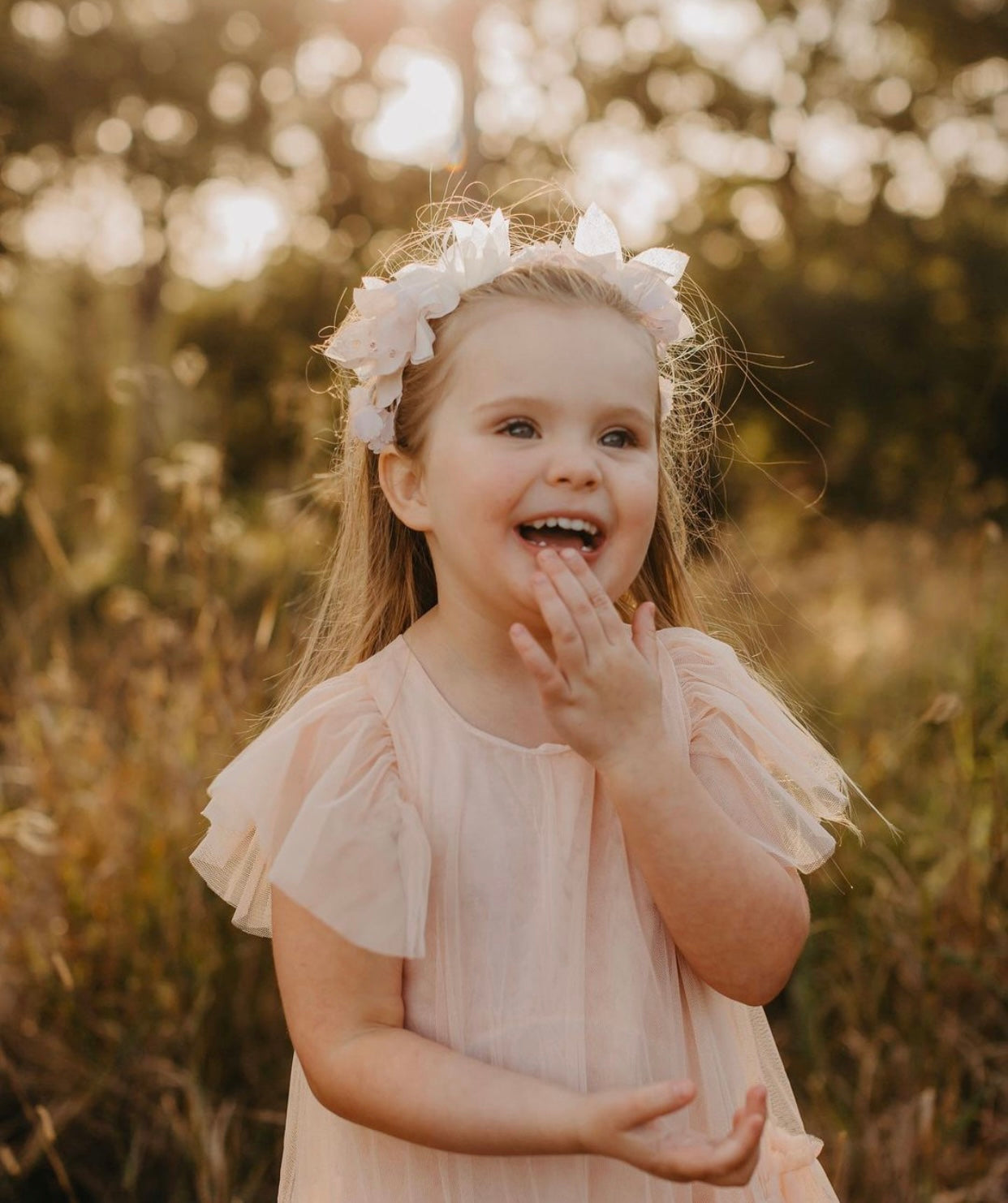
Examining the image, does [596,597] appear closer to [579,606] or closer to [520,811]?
[579,606]

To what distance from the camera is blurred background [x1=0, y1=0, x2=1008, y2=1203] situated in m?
2.77

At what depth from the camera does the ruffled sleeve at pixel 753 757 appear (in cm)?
157

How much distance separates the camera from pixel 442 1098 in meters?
1.30

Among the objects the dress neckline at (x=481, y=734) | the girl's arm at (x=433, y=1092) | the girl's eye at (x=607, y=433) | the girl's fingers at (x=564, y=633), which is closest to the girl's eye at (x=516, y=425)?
the girl's eye at (x=607, y=433)

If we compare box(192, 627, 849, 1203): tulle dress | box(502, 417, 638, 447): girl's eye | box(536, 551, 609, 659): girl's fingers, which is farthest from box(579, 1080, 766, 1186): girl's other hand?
box(502, 417, 638, 447): girl's eye

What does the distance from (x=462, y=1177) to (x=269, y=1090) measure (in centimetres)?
163

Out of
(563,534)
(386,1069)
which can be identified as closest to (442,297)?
(563,534)

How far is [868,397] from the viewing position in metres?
15.0

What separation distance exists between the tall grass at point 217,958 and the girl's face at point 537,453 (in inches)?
A: 26.8

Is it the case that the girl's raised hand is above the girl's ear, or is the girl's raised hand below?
below

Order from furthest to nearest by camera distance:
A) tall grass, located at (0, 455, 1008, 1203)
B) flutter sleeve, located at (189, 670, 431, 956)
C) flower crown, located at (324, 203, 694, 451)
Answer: tall grass, located at (0, 455, 1008, 1203), flower crown, located at (324, 203, 694, 451), flutter sleeve, located at (189, 670, 431, 956)

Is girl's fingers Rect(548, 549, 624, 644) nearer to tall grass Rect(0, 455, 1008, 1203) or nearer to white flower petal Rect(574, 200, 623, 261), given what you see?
white flower petal Rect(574, 200, 623, 261)

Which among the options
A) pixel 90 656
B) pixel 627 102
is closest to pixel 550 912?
pixel 90 656

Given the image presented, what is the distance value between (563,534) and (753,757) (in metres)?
0.40
